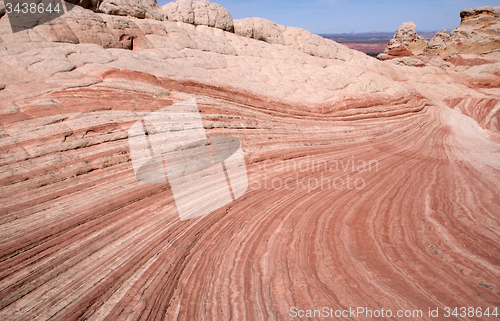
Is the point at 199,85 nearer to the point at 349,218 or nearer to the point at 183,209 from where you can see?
the point at 183,209

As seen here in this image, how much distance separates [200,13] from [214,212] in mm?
10334

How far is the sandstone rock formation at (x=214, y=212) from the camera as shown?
243 centimetres

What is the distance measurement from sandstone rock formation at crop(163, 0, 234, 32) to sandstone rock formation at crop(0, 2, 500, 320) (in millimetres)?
4095

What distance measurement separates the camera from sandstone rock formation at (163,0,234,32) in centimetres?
1104

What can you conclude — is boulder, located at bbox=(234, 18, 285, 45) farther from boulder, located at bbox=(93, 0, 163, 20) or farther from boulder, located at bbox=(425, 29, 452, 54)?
boulder, located at bbox=(425, 29, 452, 54)

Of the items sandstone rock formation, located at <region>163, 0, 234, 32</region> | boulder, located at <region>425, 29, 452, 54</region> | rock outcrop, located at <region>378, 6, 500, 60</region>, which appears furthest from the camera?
boulder, located at <region>425, 29, 452, 54</region>

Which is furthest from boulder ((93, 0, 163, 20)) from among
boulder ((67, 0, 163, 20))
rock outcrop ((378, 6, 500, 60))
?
rock outcrop ((378, 6, 500, 60))

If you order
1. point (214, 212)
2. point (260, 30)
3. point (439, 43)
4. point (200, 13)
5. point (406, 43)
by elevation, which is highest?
point (406, 43)

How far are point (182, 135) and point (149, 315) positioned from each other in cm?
296

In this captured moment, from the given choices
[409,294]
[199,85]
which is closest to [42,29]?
[199,85]

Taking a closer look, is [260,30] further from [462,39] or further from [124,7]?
[462,39]

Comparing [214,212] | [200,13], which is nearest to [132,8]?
[200,13]

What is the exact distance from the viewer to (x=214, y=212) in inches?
154

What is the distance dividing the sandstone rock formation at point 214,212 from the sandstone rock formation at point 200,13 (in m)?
4.09
